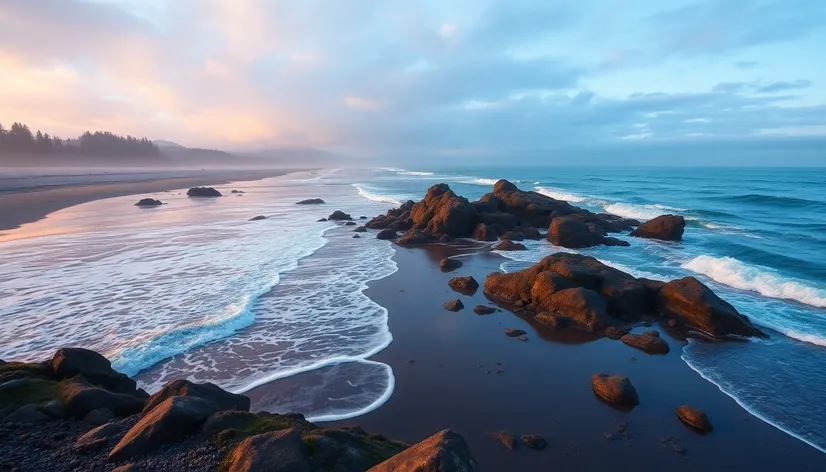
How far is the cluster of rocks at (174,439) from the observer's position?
4.29 meters

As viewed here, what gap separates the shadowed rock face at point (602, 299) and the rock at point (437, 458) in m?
8.87

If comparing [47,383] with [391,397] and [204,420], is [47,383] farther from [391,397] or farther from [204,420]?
[391,397]

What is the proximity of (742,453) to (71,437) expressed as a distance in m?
9.93

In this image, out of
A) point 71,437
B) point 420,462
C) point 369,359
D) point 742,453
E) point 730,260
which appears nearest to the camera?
point 420,462

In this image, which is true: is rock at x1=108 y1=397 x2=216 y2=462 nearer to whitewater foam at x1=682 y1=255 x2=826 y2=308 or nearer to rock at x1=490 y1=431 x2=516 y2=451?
rock at x1=490 y1=431 x2=516 y2=451

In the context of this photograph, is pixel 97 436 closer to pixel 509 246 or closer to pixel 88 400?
pixel 88 400

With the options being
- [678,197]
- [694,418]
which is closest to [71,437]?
[694,418]

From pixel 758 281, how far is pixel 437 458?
18.1 meters

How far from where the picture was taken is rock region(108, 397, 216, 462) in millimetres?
4676

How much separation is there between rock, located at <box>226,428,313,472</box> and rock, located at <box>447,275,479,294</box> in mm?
11239

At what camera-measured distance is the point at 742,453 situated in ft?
22.9

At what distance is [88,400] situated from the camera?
5.78 metres

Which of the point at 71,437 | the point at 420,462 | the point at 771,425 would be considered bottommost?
the point at 771,425

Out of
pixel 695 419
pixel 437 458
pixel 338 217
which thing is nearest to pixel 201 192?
pixel 338 217
